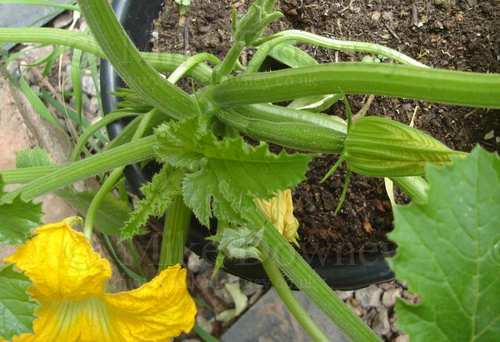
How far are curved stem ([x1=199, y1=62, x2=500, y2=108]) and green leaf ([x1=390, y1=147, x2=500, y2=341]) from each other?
0.11 metres

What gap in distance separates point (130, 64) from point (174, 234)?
A: 1.26 ft

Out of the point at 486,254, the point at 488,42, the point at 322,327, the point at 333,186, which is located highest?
the point at 488,42

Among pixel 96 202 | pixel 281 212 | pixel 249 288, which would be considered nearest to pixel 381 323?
pixel 249 288

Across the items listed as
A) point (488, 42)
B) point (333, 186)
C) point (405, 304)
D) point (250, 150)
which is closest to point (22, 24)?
point (333, 186)

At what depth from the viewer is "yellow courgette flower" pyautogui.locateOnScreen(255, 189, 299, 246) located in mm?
1230

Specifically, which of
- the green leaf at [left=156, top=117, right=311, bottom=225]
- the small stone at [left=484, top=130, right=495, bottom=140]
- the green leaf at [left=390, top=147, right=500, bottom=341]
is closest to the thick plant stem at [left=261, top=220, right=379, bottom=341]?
the green leaf at [left=156, top=117, right=311, bottom=225]

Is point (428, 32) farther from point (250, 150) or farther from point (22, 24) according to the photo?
point (22, 24)

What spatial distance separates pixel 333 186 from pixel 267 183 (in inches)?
22.8

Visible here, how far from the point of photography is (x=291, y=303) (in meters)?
1.16

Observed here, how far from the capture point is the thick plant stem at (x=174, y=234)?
1.25 meters

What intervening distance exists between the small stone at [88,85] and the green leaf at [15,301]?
1.20 m

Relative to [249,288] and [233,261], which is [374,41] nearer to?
[233,261]

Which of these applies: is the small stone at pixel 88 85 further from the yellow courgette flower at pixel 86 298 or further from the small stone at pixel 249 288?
the yellow courgette flower at pixel 86 298

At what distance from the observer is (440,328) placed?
75cm
